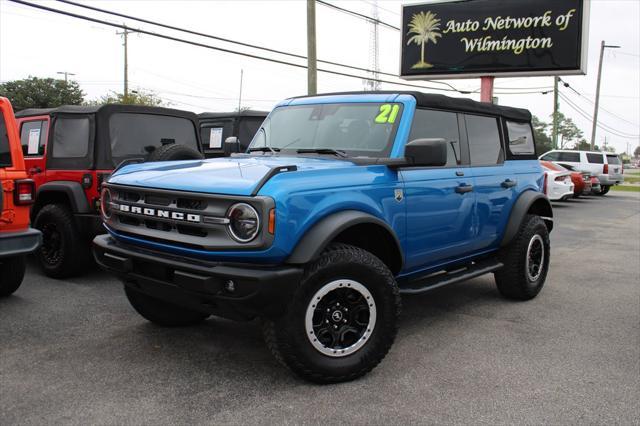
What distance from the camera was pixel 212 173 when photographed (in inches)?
142

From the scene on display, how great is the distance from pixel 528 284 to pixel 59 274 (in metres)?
5.10

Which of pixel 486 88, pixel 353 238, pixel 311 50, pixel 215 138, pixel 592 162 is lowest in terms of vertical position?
pixel 353 238

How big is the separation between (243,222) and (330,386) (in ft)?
3.96

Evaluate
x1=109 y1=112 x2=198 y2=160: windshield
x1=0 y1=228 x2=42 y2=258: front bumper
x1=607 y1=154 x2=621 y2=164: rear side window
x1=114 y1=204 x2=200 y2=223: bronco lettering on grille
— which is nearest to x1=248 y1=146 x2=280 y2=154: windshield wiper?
x1=114 y1=204 x2=200 y2=223: bronco lettering on grille

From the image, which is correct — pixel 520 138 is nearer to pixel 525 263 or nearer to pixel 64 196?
pixel 525 263

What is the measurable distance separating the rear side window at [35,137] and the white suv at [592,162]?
21.2 meters

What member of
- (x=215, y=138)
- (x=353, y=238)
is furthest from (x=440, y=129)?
(x=215, y=138)

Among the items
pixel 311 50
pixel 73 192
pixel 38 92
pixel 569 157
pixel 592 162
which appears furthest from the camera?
pixel 38 92

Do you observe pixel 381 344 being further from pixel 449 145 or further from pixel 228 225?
pixel 449 145

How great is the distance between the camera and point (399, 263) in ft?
13.6

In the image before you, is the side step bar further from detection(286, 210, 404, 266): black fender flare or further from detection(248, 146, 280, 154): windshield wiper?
detection(248, 146, 280, 154): windshield wiper

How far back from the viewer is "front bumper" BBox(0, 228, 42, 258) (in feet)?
15.7

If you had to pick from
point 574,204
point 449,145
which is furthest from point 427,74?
point 449,145

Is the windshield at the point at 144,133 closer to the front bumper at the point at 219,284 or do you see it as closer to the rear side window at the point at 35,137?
the rear side window at the point at 35,137
